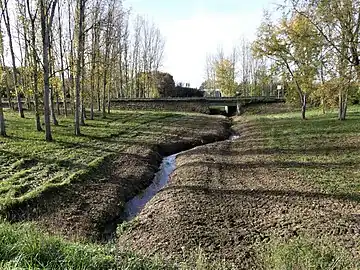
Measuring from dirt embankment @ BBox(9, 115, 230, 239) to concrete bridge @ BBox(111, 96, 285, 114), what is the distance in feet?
82.4

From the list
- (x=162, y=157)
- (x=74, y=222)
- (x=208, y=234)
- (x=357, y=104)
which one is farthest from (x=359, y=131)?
(x=357, y=104)

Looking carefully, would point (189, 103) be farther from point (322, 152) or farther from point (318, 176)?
point (318, 176)

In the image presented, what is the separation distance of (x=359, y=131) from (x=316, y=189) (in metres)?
9.69

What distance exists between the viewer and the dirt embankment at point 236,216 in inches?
244

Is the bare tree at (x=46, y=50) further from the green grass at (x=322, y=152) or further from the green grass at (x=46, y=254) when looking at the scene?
the green grass at (x=46, y=254)

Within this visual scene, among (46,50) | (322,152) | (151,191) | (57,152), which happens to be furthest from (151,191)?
(46,50)

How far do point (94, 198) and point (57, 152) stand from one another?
4.84m

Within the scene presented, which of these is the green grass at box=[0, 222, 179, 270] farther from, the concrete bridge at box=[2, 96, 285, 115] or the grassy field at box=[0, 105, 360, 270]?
the concrete bridge at box=[2, 96, 285, 115]

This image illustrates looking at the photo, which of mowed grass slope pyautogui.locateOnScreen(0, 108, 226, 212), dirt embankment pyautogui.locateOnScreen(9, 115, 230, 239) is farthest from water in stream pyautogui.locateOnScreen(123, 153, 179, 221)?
mowed grass slope pyautogui.locateOnScreen(0, 108, 226, 212)

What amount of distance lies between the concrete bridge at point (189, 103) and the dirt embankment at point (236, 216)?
28.7 meters

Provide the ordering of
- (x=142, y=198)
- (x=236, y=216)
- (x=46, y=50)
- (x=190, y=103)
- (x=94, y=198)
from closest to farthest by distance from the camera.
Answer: (x=236, y=216), (x=94, y=198), (x=142, y=198), (x=46, y=50), (x=190, y=103)

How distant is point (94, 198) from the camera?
8.91 metres

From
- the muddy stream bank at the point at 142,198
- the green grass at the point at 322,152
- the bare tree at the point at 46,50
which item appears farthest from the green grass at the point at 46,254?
the bare tree at the point at 46,50

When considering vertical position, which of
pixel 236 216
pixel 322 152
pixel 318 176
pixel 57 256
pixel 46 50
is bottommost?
pixel 236 216
